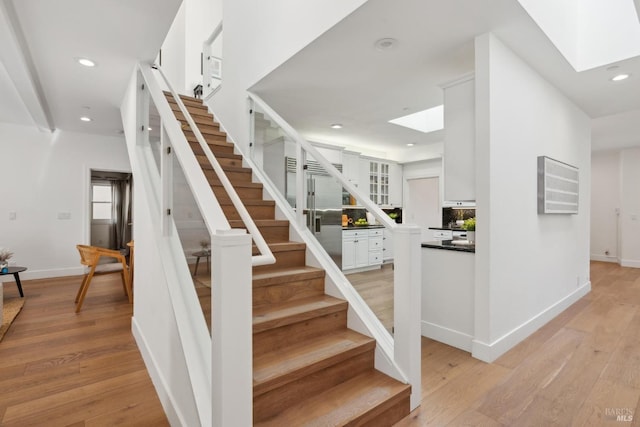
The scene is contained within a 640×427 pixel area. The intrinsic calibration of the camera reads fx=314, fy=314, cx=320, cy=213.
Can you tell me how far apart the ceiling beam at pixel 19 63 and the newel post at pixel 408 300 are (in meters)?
3.03

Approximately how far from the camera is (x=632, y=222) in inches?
268

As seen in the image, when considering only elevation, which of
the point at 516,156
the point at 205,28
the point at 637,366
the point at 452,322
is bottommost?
the point at 637,366

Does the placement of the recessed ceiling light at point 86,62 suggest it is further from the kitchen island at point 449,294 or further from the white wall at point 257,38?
the kitchen island at point 449,294

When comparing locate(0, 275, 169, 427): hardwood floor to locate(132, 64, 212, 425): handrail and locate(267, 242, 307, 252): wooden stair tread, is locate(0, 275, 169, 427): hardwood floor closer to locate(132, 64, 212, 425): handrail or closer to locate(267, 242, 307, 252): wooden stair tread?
locate(132, 64, 212, 425): handrail

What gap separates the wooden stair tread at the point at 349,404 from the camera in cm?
160

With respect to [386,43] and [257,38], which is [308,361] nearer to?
[386,43]

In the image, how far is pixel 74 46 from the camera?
103 inches

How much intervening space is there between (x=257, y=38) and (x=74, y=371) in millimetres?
3803

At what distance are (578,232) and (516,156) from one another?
2310 millimetres

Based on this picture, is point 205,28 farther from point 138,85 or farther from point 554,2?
point 554,2

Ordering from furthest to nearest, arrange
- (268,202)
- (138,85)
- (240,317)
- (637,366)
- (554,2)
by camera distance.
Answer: (268,202) → (138,85) → (554,2) → (637,366) → (240,317)

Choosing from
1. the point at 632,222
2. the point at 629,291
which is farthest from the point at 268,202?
the point at 632,222

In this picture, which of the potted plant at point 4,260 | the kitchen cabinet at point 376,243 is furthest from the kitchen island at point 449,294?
the potted plant at point 4,260

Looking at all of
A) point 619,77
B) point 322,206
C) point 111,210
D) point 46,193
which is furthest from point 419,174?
point 111,210
